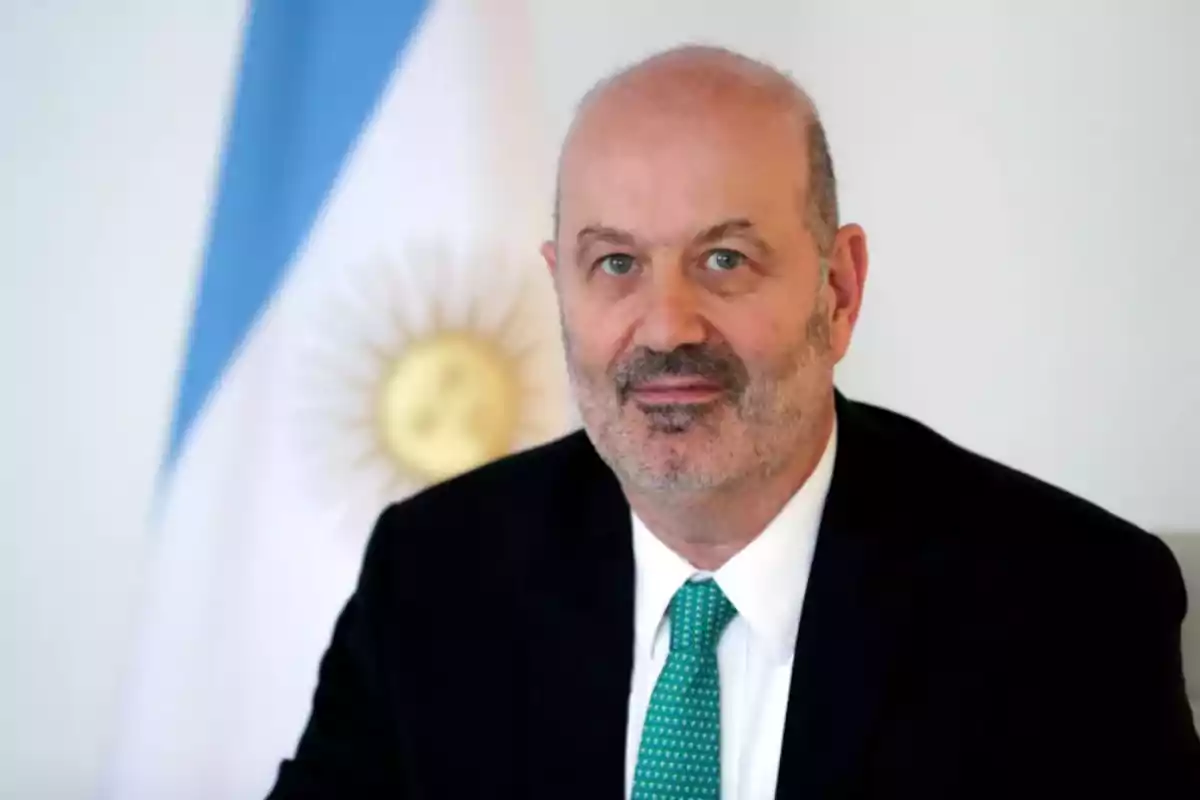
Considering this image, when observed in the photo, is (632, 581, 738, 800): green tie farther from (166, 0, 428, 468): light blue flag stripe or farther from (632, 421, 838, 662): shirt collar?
(166, 0, 428, 468): light blue flag stripe

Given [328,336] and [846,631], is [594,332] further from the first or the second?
[328,336]

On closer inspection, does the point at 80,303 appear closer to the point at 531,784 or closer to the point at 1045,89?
the point at 531,784

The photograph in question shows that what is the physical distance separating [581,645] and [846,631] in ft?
0.89

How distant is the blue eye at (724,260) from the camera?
1014mm

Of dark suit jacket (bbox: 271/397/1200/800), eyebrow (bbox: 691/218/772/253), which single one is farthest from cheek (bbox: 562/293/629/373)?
dark suit jacket (bbox: 271/397/1200/800)

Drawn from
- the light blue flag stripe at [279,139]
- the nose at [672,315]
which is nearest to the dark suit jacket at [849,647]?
the nose at [672,315]

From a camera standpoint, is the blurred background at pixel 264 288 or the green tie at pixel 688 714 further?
the blurred background at pixel 264 288

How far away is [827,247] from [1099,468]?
0.50m

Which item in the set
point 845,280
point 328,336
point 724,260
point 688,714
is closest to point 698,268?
point 724,260

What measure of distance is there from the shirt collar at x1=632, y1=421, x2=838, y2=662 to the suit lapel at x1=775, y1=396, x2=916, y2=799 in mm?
28

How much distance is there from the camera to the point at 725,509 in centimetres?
108

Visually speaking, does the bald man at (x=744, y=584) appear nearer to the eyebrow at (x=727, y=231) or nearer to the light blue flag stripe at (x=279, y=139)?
the eyebrow at (x=727, y=231)

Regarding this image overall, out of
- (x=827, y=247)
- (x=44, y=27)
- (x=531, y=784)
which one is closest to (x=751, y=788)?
(x=531, y=784)

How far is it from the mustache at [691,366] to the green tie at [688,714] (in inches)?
9.0
